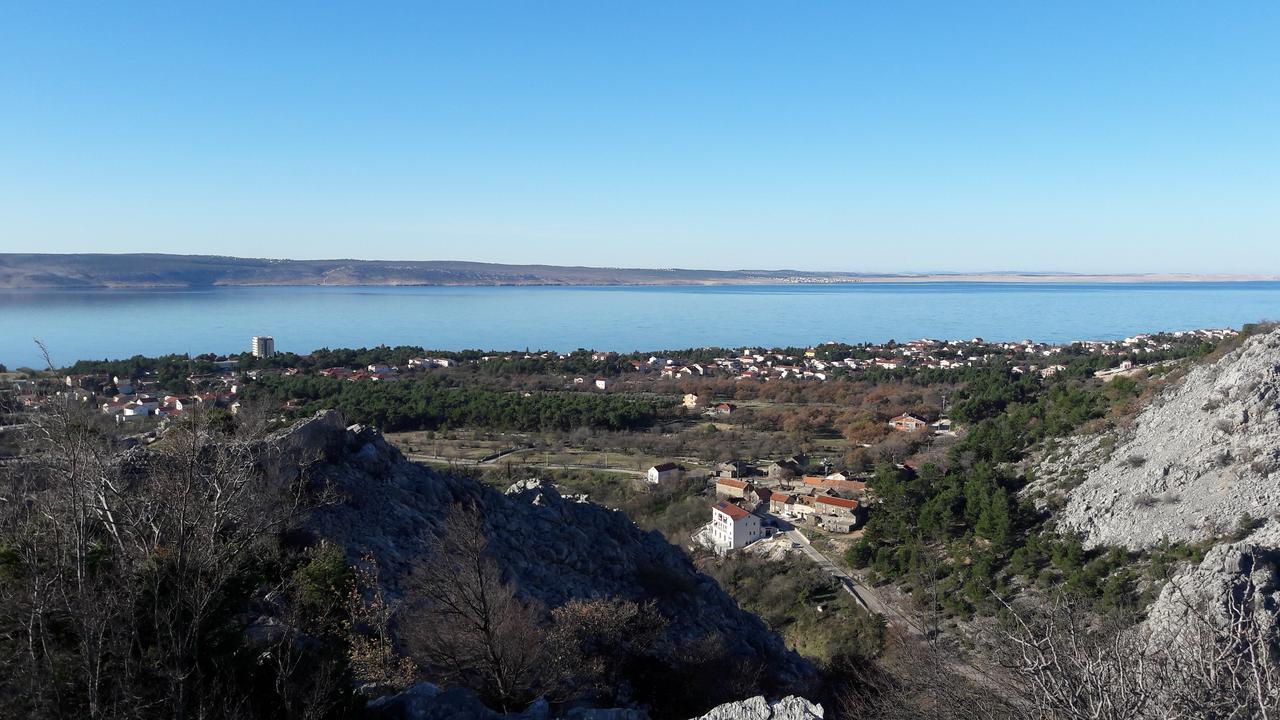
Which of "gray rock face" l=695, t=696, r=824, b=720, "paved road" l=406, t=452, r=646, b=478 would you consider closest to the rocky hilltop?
"gray rock face" l=695, t=696, r=824, b=720

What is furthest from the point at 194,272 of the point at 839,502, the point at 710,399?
the point at 839,502

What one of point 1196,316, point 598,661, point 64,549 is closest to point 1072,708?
point 598,661

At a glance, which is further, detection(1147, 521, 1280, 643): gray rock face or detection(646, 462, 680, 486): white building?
detection(646, 462, 680, 486): white building

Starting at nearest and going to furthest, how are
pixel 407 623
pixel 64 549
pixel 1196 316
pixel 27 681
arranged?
pixel 27 681
pixel 64 549
pixel 407 623
pixel 1196 316

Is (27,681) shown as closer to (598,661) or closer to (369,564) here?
(369,564)

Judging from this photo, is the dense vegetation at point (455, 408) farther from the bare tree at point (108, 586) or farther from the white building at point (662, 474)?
the bare tree at point (108, 586)

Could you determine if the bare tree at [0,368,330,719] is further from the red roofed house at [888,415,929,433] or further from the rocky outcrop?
the red roofed house at [888,415,929,433]
